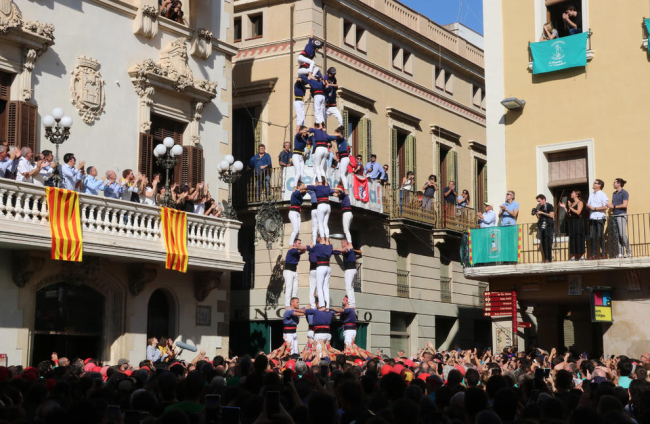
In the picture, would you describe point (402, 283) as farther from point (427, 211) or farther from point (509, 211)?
point (509, 211)

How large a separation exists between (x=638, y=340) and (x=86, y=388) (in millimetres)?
14902

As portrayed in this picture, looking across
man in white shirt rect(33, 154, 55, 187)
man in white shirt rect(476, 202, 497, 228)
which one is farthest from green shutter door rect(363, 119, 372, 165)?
man in white shirt rect(33, 154, 55, 187)

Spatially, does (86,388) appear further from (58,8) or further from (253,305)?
(253,305)

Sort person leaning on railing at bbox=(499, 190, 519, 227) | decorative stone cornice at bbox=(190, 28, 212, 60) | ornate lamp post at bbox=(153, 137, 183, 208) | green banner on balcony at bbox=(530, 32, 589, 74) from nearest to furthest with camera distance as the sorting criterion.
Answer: ornate lamp post at bbox=(153, 137, 183, 208) < green banner on balcony at bbox=(530, 32, 589, 74) < person leaning on railing at bbox=(499, 190, 519, 227) < decorative stone cornice at bbox=(190, 28, 212, 60)

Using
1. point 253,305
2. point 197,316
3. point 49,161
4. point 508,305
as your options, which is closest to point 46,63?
point 49,161

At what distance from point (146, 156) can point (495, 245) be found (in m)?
9.10

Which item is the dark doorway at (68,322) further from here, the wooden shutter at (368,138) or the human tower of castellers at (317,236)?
the wooden shutter at (368,138)

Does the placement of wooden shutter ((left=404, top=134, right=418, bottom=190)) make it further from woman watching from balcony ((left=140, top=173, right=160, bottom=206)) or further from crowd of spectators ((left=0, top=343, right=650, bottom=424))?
crowd of spectators ((left=0, top=343, right=650, bottom=424))

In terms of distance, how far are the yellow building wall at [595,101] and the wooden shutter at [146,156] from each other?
29.3 feet

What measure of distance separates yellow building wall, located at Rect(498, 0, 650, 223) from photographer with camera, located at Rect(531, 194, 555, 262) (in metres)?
0.93

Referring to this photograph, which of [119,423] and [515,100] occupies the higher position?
[515,100]

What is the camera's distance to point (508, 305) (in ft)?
76.0

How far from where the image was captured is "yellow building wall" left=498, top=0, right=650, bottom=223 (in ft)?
72.9

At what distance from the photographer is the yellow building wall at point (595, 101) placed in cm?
2223
